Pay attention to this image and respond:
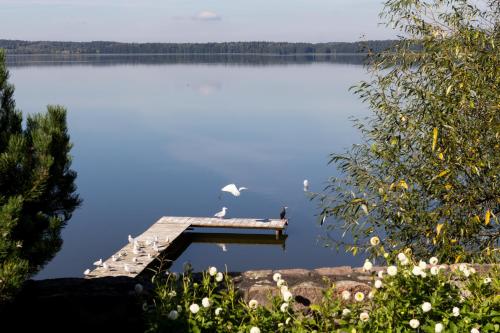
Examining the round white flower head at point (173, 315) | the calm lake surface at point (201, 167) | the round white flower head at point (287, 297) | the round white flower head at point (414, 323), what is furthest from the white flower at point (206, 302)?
the calm lake surface at point (201, 167)

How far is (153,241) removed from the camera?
1823 centimetres

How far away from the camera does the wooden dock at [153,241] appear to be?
15.5 metres

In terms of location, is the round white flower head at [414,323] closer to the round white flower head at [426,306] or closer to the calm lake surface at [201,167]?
the round white flower head at [426,306]

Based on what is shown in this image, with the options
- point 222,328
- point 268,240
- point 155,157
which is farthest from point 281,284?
point 155,157

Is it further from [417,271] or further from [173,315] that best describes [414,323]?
[173,315]

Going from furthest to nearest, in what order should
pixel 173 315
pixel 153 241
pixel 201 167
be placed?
pixel 201 167 → pixel 153 241 → pixel 173 315

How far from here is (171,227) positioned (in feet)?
67.9

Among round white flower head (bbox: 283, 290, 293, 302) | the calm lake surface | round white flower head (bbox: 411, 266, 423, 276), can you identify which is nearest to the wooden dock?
the calm lake surface

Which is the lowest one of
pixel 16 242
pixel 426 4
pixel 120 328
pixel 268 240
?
pixel 268 240

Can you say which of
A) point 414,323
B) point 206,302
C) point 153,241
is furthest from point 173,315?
point 153,241

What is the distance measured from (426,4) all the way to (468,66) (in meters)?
1.54

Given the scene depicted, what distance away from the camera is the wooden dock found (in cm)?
1548

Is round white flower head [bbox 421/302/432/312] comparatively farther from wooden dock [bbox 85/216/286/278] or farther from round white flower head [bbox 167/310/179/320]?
wooden dock [bbox 85/216/286/278]

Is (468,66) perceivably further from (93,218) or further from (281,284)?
(93,218)
